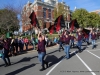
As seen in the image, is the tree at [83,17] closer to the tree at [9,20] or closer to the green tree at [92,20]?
the green tree at [92,20]

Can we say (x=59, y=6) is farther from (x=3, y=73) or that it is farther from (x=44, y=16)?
(x=3, y=73)

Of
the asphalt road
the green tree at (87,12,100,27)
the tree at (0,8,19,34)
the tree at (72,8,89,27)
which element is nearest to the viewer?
the asphalt road

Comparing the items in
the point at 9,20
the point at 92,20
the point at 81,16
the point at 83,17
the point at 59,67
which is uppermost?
the point at 81,16

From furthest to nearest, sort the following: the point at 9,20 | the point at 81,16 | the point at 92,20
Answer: the point at 92,20 < the point at 81,16 < the point at 9,20

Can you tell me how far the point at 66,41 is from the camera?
9664 millimetres

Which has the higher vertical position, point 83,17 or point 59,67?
Answer: point 83,17

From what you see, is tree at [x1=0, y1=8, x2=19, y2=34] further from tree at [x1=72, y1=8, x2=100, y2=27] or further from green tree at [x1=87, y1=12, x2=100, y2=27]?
green tree at [x1=87, y1=12, x2=100, y2=27]

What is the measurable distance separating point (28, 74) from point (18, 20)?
2628 cm

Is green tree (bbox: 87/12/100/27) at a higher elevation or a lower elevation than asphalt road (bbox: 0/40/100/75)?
higher

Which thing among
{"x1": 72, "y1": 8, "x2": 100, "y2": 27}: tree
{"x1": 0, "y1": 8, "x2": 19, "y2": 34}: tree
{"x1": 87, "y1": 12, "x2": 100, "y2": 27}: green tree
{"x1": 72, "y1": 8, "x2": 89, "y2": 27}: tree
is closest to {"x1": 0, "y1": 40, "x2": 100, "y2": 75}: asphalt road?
{"x1": 0, "y1": 8, "x2": 19, "y2": 34}: tree

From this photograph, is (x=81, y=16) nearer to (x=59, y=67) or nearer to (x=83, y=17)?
(x=83, y=17)

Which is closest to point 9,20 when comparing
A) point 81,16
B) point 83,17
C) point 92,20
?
point 81,16

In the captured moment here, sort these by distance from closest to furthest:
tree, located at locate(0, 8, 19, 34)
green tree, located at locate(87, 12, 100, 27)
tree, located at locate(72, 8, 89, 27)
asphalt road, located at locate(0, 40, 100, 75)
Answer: asphalt road, located at locate(0, 40, 100, 75) → tree, located at locate(0, 8, 19, 34) → tree, located at locate(72, 8, 89, 27) → green tree, located at locate(87, 12, 100, 27)

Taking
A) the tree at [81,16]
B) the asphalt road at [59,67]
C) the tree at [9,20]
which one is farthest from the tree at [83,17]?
the asphalt road at [59,67]
